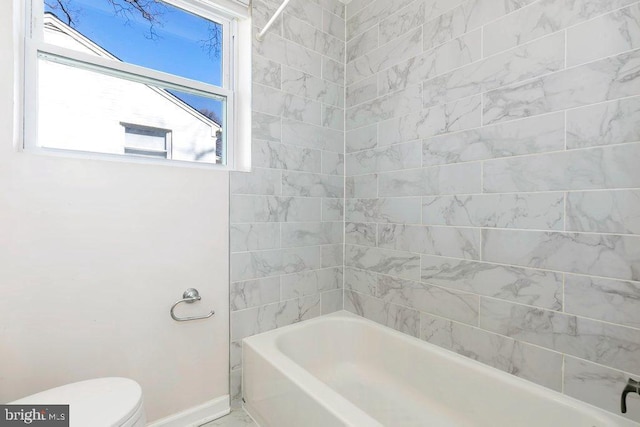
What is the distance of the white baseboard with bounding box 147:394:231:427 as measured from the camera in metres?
1.58

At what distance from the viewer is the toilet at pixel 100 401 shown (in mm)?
1003

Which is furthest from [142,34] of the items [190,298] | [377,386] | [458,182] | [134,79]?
[377,386]

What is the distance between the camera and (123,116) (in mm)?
1543

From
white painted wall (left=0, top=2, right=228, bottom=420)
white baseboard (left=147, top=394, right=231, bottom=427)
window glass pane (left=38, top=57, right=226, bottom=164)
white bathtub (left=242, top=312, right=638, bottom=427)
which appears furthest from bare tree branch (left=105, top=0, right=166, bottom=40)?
white baseboard (left=147, top=394, right=231, bottom=427)

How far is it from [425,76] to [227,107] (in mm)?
1193

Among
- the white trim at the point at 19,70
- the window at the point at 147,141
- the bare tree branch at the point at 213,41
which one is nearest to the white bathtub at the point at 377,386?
the window at the point at 147,141

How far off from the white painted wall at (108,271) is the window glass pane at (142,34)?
0.25 metres

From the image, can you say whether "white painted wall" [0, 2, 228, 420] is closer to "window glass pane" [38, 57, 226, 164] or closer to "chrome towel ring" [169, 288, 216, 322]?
"chrome towel ring" [169, 288, 216, 322]

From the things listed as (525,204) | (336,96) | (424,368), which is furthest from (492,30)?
(424,368)

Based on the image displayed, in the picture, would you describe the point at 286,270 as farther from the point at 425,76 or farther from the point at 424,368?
the point at 425,76

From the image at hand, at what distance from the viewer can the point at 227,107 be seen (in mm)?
1869

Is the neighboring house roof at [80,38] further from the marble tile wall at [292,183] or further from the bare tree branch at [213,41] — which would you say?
the marble tile wall at [292,183]

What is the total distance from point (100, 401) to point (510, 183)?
73.9 inches

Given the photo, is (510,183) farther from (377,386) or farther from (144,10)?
(144,10)
